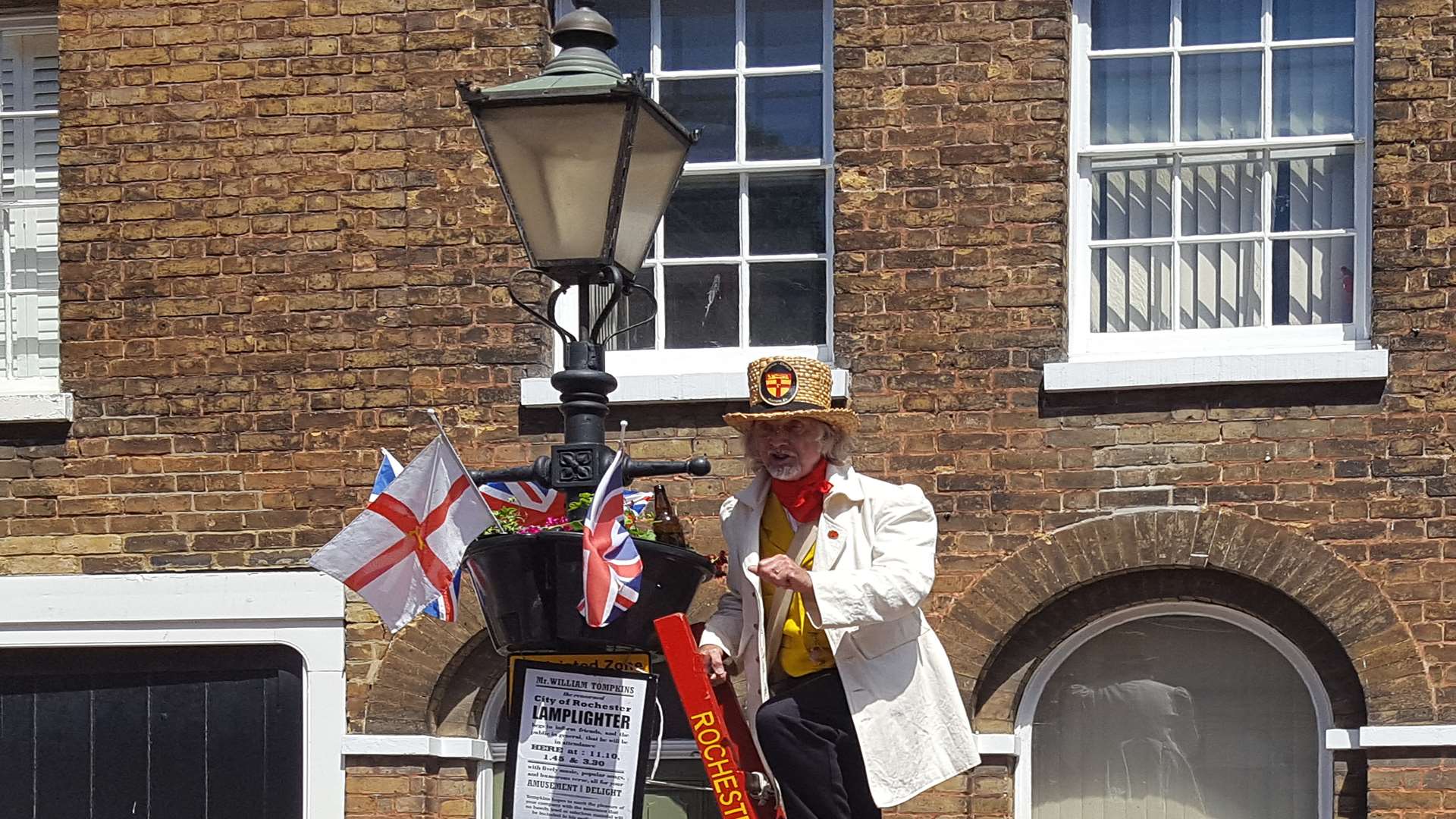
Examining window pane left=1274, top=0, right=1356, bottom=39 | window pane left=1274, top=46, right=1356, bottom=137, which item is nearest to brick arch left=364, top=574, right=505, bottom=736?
window pane left=1274, top=46, right=1356, bottom=137

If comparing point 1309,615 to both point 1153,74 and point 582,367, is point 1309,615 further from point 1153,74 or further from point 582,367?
point 582,367

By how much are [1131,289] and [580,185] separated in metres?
3.67

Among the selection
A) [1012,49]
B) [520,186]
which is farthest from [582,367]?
[1012,49]

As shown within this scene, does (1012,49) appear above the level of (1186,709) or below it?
above

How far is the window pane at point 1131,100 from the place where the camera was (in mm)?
8758

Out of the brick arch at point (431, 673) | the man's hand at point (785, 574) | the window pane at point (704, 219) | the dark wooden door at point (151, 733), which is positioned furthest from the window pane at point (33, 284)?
the man's hand at point (785, 574)

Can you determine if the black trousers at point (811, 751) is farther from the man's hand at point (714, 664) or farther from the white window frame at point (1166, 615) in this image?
→ the white window frame at point (1166, 615)

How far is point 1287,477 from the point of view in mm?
8312

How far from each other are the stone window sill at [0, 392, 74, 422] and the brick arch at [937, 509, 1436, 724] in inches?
152

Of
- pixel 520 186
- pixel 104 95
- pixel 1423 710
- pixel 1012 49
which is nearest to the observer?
pixel 520 186

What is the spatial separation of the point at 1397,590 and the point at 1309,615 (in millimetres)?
349

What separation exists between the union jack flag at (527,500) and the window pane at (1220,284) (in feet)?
12.2

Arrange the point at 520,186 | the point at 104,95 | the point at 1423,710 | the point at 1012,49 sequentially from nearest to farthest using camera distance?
the point at 520,186
the point at 1423,710
the point at 1012,49
the point at 104,95

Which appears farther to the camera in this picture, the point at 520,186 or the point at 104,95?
the point at 104,95
